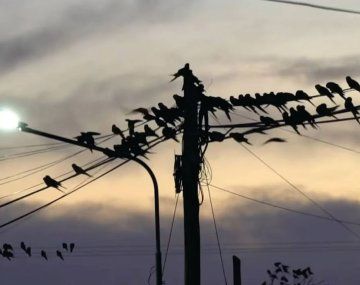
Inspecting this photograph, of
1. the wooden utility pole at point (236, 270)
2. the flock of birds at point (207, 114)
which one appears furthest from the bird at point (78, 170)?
the wooden utility pole at point (236, 270)

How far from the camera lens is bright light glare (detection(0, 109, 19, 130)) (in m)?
19.9

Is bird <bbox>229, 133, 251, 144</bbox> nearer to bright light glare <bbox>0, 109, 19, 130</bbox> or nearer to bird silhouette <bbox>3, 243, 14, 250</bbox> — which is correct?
bright light glare <bbox>0, 109, 19, 130</bbox>

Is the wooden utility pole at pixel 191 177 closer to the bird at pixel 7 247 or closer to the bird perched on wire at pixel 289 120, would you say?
the bird perched on wire at pixel 289 120

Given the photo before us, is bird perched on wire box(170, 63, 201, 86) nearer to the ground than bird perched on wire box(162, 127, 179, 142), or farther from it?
farther from it

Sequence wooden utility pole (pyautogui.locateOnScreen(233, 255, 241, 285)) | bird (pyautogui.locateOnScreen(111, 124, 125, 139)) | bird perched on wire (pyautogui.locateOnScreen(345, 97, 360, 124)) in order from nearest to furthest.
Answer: bird perched on wire (pyautogui.locateOnScreen(345, 97, 360, 124)) < bird (pyautogui.locateOnScreen(111, 124, 125, 139)) < wooden utility pole (pyautogui.locateOnScreen(233, 255, 241, 285))

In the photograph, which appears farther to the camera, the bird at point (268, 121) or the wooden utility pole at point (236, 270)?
the wooden utility pole at point (236, 270)

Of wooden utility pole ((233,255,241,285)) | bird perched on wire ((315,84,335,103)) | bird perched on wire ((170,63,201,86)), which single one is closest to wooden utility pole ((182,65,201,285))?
bird perched on wire ((170,63,201,86))

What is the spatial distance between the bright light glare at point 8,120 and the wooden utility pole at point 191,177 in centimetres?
404

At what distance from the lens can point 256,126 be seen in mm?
20484

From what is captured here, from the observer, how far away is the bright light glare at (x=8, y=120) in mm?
19875

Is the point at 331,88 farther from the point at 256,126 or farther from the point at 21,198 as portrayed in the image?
the point at 21,198

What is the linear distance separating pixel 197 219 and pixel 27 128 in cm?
444

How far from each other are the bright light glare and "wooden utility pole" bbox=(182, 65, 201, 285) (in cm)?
404

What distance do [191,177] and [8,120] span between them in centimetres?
449
